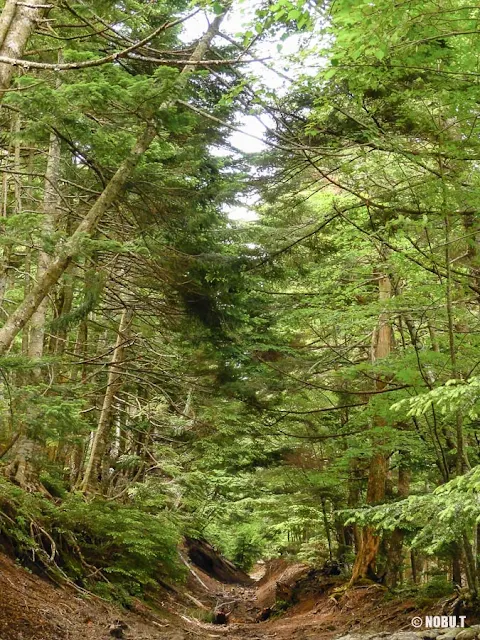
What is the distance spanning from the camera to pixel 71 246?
20.0ft

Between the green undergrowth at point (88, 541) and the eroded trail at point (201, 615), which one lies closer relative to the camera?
the eroded trail at point (201, 615)

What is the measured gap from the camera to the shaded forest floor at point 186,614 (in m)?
6.38

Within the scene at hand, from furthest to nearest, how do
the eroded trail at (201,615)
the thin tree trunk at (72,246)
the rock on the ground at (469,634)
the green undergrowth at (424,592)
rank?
the green undergrowth at (424,592)
the eroded trail at (201,615)
the thin tree trunk at (72,246)
the rock on the ground at (469,634)

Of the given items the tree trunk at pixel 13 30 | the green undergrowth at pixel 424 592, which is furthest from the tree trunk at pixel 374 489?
the tree trunk at pixel 13 30

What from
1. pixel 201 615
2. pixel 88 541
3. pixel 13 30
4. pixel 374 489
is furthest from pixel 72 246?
pixel 201 615

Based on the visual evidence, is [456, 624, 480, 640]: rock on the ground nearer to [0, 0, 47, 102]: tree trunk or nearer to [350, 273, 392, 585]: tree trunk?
[350, 273, 392, 585]: tree trunk

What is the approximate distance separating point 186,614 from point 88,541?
3988mm

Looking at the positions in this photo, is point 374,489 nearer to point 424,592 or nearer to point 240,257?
point 424,592

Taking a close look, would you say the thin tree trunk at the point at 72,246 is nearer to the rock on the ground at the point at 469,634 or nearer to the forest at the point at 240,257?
the forest at the point at 240,257

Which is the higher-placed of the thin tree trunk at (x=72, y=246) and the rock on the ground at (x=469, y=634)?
the thin tree trunk at (x=72, y=246)

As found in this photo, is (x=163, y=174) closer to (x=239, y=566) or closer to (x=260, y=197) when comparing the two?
(x=260, y=197)

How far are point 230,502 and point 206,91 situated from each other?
47.7 ft

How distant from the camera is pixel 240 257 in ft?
31.3

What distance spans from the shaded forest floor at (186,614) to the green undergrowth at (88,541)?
14.8 inches
